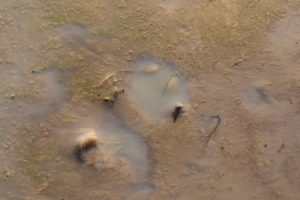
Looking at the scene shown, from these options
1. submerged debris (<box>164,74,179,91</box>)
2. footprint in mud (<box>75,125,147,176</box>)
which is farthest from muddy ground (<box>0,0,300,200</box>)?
submerged debris (<box>164,74,179,91</box>)

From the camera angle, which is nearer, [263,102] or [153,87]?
[153,87]

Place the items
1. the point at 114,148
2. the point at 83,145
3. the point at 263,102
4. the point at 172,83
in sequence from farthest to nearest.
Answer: the point at 263,102
the point at 172,83
the point at 114,148
the point at 83,145

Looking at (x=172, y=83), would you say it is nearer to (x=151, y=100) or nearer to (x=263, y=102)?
(x=151, y=100)

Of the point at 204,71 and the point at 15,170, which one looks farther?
the point at 204,71

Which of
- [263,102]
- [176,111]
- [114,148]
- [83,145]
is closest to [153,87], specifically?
[176,111]

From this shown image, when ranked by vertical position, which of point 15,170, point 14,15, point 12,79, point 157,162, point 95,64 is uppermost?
point 14,15

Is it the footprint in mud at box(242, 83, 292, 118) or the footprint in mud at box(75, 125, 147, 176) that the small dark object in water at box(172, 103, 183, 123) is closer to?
the footprint in mud at box(75, 125, 147, 176)

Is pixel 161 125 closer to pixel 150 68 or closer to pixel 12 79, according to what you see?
pixel 150 68

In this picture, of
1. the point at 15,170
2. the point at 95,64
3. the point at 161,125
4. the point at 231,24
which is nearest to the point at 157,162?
the point at 161,125

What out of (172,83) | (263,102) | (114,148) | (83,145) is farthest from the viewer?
(263,102)
